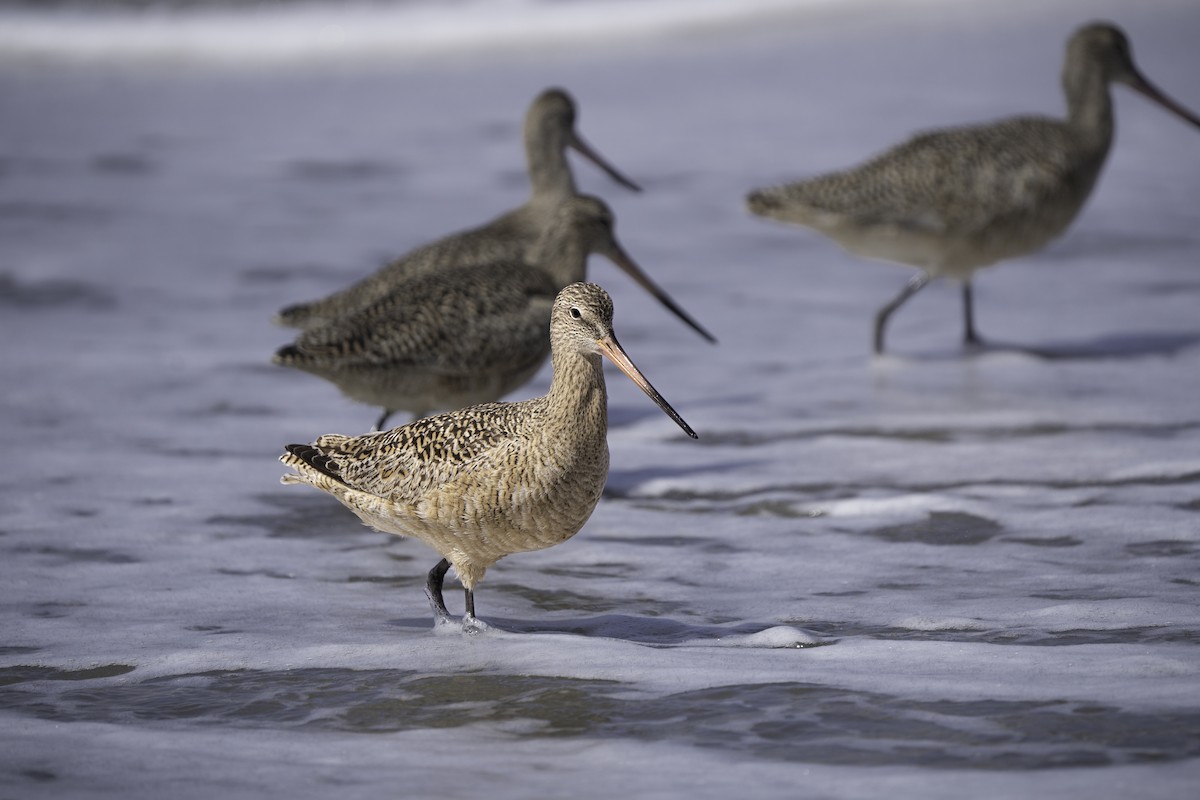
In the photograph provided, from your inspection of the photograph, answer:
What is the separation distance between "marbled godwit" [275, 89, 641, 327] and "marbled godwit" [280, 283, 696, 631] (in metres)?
1.75

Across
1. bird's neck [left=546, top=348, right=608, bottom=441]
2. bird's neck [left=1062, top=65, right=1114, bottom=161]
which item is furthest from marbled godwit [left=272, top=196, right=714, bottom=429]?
bird's neck [left=1062, top=65, right=1114, bottom=161]

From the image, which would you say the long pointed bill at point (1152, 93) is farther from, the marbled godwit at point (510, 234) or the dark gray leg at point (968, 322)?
the marbled godwit at point (510, 234)

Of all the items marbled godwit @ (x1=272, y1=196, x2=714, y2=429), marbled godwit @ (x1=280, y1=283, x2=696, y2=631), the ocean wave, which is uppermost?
the ocean wave

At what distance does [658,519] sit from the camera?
18.7 ft

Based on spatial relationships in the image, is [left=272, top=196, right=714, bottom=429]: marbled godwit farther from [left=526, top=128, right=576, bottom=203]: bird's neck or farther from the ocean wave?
the ocean wave

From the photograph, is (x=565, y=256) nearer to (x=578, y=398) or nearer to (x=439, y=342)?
(x=439, y=342)

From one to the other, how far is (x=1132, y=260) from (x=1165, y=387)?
2.46m

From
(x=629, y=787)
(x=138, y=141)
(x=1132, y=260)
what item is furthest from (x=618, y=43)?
(x=629, y=787)

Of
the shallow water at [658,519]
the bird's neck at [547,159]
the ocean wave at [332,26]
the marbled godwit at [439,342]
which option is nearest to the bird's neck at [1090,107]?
the shallow water at [658,519]

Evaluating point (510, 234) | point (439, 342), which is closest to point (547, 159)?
point (510, 234)

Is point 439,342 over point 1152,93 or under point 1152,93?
under

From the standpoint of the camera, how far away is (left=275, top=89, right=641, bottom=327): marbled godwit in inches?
266

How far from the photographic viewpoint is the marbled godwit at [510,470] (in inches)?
175

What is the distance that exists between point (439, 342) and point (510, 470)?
1.71 m
